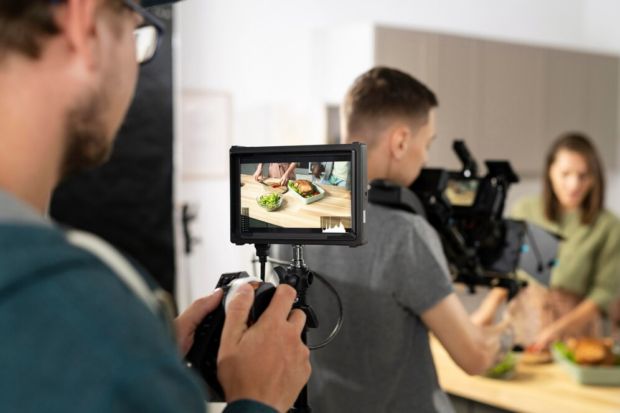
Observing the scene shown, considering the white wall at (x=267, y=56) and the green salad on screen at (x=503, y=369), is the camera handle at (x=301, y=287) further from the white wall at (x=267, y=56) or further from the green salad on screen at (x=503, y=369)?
the white wall at (x=267, y=56)

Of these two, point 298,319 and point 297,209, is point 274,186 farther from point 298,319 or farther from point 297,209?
point 298,319

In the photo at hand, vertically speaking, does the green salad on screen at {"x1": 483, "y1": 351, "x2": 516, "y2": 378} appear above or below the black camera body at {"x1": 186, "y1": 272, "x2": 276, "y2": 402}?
below

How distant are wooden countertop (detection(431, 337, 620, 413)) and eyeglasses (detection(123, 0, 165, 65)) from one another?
58.4 inches

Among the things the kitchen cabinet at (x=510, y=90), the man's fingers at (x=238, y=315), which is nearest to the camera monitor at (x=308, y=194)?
the man's fingers at (x=238, y=315)

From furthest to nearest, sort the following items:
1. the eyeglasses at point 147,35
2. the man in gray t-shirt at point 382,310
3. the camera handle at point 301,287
Result: the man in gray t-shirt at point 382,310 → the camera handle at point 301,287 → the eyeglasses at point 147,35

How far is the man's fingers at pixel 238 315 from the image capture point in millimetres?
589

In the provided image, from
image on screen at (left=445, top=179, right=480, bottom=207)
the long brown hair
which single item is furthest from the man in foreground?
the long brown hair

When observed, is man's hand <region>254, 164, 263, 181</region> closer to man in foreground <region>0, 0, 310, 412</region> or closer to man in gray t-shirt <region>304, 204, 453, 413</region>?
man in foreground <region>0, 0, 310, 412</region>

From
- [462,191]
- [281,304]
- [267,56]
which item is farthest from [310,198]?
[267,56]

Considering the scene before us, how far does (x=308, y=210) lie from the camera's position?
70 centimetres

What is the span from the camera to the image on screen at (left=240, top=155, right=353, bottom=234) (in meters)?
0.70

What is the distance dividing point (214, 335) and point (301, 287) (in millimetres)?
112

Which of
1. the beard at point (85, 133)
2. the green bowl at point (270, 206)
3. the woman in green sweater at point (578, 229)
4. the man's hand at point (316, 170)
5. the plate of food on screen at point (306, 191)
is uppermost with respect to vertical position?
the beard at point (85, 133)

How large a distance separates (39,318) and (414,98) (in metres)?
0.85
